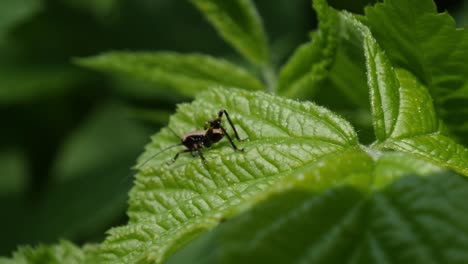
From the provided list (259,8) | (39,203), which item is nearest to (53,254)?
(39,203)

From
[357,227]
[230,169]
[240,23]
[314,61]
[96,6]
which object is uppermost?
[96,6]

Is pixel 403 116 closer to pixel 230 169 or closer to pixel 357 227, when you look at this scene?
pixel 230 169

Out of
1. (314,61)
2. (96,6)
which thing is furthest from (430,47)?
(96,6)

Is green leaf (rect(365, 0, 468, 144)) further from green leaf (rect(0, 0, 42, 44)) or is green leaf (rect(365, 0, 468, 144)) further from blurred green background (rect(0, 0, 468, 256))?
green leaf (rect(0, 0, 42, 44))

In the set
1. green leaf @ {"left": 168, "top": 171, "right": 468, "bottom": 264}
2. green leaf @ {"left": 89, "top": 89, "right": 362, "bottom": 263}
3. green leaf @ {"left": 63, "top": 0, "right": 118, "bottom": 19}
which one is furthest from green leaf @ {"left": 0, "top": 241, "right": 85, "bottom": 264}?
green leaf @ {"left": 63, "top": 0, "right": 118, "bottom": 19}

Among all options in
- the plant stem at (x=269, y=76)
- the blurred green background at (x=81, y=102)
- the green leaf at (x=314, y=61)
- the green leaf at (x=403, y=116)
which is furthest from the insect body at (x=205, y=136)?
the blurred green background at (x=81, y=102)

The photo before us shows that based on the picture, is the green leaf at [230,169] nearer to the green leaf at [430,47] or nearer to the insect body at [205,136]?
the insect body at [205,136]
